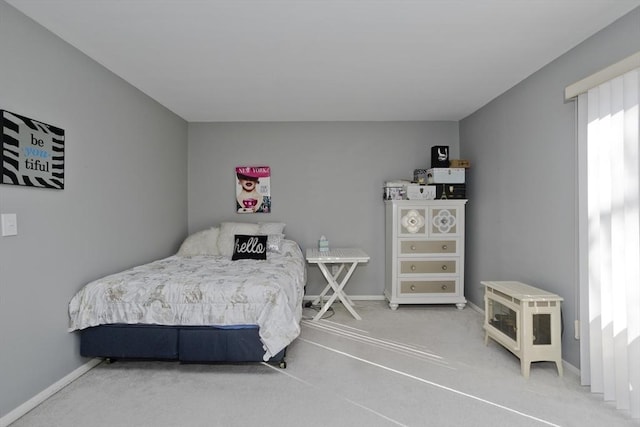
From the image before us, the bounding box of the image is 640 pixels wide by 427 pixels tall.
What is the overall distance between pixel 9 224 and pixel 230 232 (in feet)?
7.41

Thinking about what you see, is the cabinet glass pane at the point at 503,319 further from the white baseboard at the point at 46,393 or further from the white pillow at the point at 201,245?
the white baseboard at the point at 46,393

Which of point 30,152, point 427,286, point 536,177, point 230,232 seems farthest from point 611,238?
point 30,152

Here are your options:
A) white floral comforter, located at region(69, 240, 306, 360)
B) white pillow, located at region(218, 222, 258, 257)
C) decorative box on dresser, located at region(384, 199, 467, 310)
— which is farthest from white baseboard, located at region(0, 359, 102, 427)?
decorative box on dresser, located at region(384, 199, 467, 310)

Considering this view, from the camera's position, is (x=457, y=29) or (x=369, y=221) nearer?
(x=457, y=29)

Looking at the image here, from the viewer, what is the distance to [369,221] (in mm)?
4562

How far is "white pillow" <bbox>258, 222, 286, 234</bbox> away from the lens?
13.8ft

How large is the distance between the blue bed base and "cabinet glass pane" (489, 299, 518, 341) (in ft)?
6.39

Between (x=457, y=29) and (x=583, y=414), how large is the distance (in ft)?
8.31

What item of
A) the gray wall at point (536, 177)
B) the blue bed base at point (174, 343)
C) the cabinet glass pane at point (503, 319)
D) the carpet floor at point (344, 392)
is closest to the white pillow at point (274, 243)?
the carpet floor at point (344, 392)

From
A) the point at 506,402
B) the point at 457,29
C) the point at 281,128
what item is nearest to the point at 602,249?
the point at 506,402

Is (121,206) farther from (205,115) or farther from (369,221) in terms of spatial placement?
(369,221)

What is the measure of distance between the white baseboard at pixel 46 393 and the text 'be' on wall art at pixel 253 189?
7.79ft

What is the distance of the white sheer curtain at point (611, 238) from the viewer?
192 centimetres

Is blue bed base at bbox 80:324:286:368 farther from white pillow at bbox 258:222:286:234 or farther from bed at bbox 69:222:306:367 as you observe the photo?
white pillow at bbox 258:222:286:234
